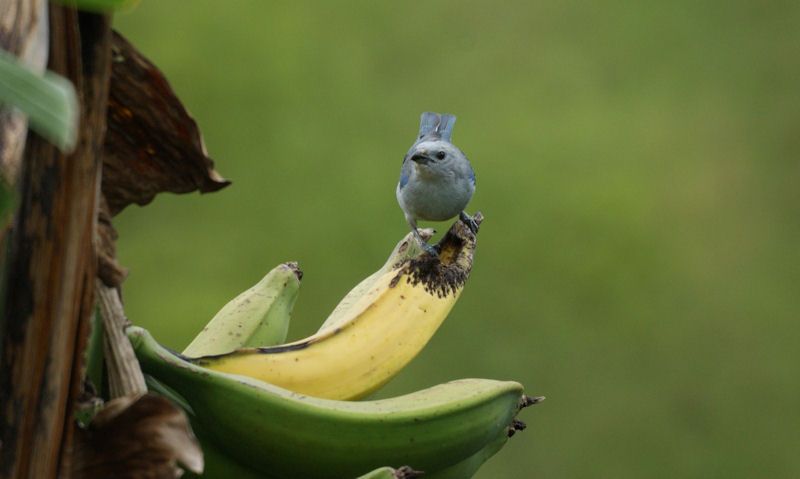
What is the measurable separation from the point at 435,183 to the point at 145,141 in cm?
83

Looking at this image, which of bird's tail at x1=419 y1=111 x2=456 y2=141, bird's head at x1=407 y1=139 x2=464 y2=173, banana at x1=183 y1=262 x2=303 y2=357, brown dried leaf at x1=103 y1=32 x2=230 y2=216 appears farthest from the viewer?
bird's tail at x1=419 y1=111 x2=456 y2=141

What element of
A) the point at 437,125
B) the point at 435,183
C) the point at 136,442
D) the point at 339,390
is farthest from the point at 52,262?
the point at 437,125

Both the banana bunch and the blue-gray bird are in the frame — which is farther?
the blue-gray bird

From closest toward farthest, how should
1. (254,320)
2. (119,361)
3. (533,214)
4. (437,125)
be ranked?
(119,361) < (254,320) < (437,125) < (533,214)

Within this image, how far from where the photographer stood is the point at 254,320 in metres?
0.85

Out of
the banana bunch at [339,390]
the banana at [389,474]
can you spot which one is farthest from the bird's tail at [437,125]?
the banana at [389,474]

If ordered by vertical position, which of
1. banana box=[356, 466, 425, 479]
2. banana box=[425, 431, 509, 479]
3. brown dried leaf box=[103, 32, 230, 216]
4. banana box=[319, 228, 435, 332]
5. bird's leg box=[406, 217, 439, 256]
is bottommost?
banana box=[425, 431, 509, 479]

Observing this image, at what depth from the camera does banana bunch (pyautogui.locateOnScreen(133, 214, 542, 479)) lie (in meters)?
0.61

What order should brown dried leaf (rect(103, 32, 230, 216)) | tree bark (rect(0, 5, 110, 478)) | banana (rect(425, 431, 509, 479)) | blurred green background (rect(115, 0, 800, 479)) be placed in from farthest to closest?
blurred green background (rect(115, 0, 800, 479))
banana (rect(425, 431, 509, 479))
brown dried leaf (rect(103, 32, 230, 216))
tree bark (rect(0, 5, 110, 478))

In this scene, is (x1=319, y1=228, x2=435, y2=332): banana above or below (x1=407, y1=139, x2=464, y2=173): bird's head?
below

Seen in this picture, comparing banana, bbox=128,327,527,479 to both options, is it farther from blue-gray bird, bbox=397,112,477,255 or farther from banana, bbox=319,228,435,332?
blue-gray bird, bbox=397,112,477,255

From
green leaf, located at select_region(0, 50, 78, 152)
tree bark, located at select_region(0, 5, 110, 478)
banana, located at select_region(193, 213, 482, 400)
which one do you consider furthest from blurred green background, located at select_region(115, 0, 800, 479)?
green leaf, located at select_region(0, 50, 78, 152)

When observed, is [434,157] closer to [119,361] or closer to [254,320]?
[254,320]

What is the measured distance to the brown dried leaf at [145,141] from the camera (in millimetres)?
440
